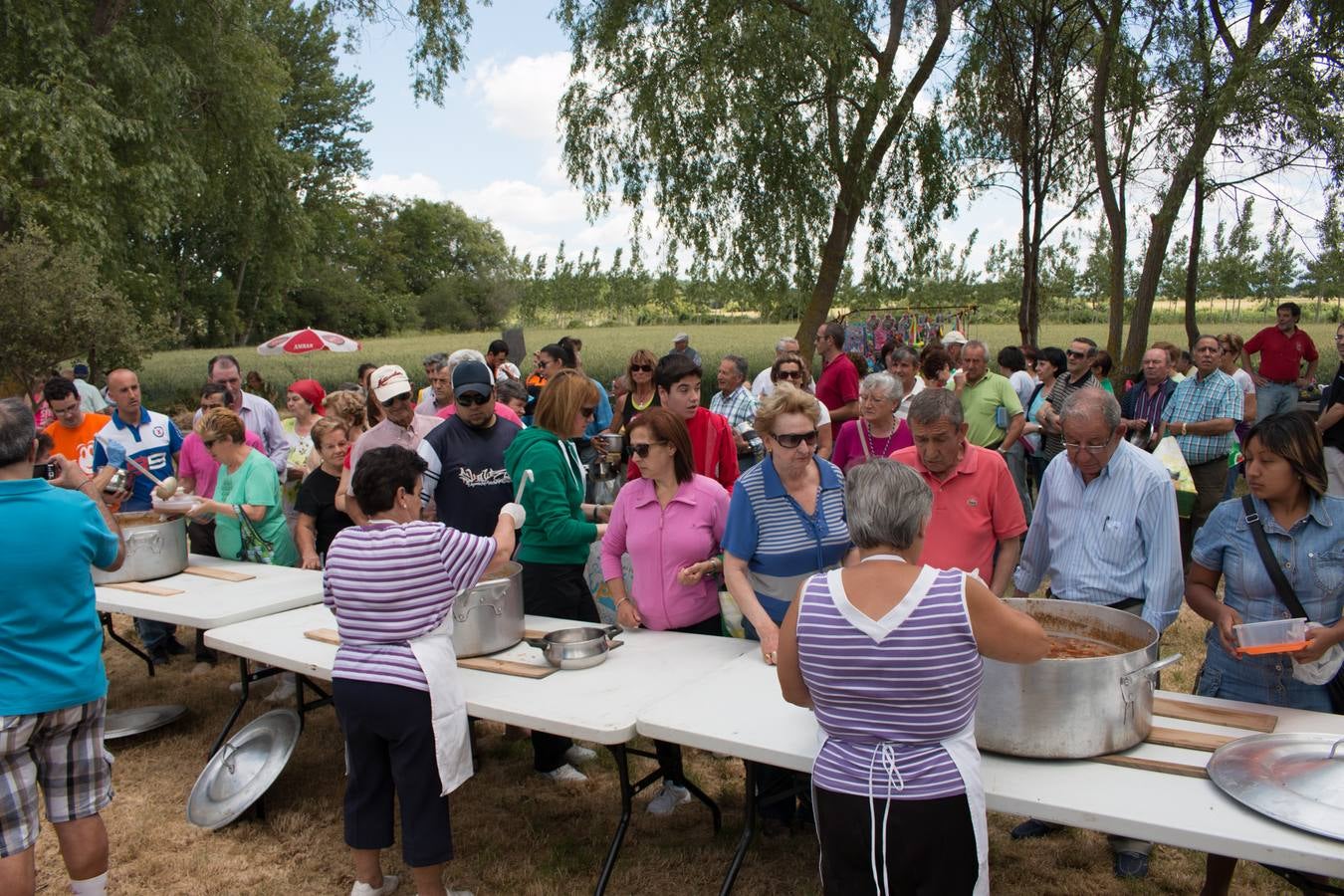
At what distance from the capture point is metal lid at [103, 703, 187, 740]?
4555 mm

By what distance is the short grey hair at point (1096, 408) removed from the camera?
3.01 metres

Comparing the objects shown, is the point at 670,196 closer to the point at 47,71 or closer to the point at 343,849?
the point at 47,71

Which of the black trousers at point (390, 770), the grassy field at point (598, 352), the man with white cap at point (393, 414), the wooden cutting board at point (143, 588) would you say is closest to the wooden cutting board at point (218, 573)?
Result: the wooden cutting board at point (143, 588)

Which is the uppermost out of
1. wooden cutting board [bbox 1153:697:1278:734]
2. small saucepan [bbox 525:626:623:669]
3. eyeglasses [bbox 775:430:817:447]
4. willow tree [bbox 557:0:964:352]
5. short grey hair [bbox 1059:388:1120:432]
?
willow tree [bbox 557:0:964:352]

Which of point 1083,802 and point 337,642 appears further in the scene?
point 337,642

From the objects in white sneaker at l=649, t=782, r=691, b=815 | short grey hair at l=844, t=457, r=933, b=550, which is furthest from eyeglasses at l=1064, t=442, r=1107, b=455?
white sneaker at l=649, t=782, r=691, b=815

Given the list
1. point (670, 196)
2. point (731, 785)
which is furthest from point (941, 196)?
point (731, 785)

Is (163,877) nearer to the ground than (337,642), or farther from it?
nearer to the ground

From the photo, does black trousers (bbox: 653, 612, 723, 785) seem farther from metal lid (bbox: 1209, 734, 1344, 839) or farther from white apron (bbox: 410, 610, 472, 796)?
metal lid (bbox: 1209, 734, 1344, 839)

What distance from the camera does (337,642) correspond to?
3502 mm

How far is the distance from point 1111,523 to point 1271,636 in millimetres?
611

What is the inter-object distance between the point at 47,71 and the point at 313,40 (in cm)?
2711

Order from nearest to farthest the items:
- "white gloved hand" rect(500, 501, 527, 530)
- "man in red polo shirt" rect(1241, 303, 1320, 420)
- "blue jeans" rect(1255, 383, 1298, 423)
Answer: "white gloved hand" rect(500, 501, 527, 530)
"man in red polo shirt" rect(1241, 303, 1320, 420)
"blue jeans" rect(1255, 383, 1298, 423)

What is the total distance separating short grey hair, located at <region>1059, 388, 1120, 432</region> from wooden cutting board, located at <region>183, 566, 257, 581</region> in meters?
3.80
